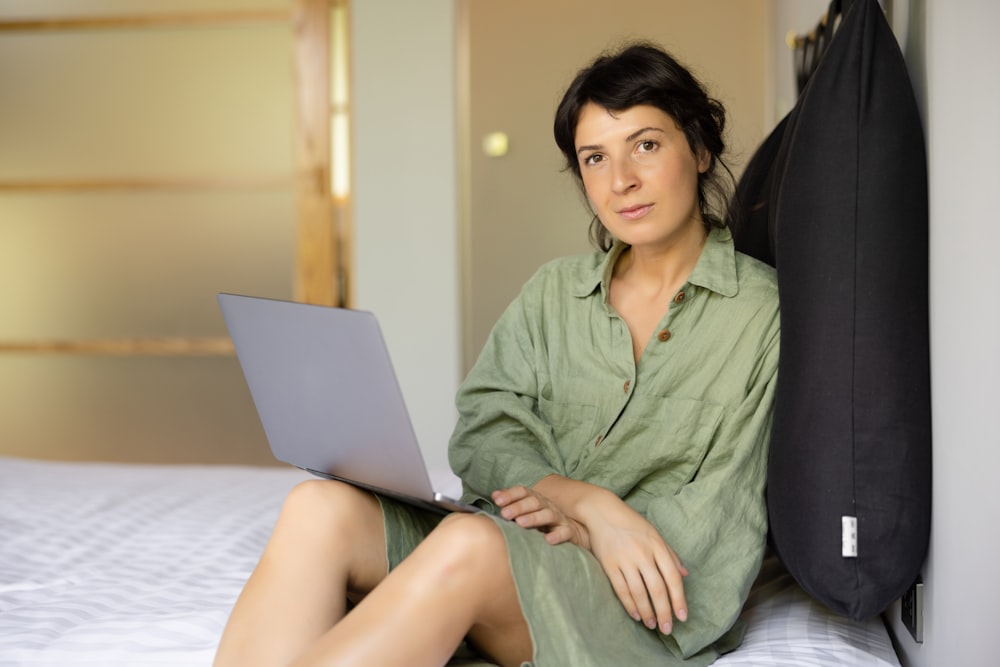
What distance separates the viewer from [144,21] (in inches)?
141

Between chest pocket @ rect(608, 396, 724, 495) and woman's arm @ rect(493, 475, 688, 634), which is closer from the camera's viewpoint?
woman's arm @ rect(493, 475, 688, 634)

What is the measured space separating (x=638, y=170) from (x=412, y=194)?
1903 mm

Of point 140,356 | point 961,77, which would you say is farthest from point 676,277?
point 140,356

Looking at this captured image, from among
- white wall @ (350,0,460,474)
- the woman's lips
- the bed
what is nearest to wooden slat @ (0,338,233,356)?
white wall @ (350,0,460,474)

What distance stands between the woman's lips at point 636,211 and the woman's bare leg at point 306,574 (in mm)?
507

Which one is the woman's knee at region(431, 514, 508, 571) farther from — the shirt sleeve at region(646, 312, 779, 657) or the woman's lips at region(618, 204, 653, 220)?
the woman's lips at region(618, 204, 653, 220)

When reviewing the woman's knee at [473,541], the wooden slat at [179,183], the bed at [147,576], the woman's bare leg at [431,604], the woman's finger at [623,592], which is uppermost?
the wooden slat at [179,183]

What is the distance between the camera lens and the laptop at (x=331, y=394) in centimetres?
103

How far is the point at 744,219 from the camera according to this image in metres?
1.61

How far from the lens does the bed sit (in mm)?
1173

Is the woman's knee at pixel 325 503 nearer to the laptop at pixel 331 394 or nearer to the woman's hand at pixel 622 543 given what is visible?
the laptop at pixel 331 394

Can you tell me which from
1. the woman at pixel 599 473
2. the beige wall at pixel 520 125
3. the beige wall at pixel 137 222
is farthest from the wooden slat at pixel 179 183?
the woman at pixel 599 473

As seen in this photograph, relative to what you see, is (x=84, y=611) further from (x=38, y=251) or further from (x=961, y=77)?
(x=38, y=251)

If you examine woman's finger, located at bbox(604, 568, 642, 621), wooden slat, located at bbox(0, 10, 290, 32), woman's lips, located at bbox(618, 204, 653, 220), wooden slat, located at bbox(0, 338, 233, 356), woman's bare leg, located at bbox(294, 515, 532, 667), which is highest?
wooden slat, located at bbox(0, 10, 290, 32)
